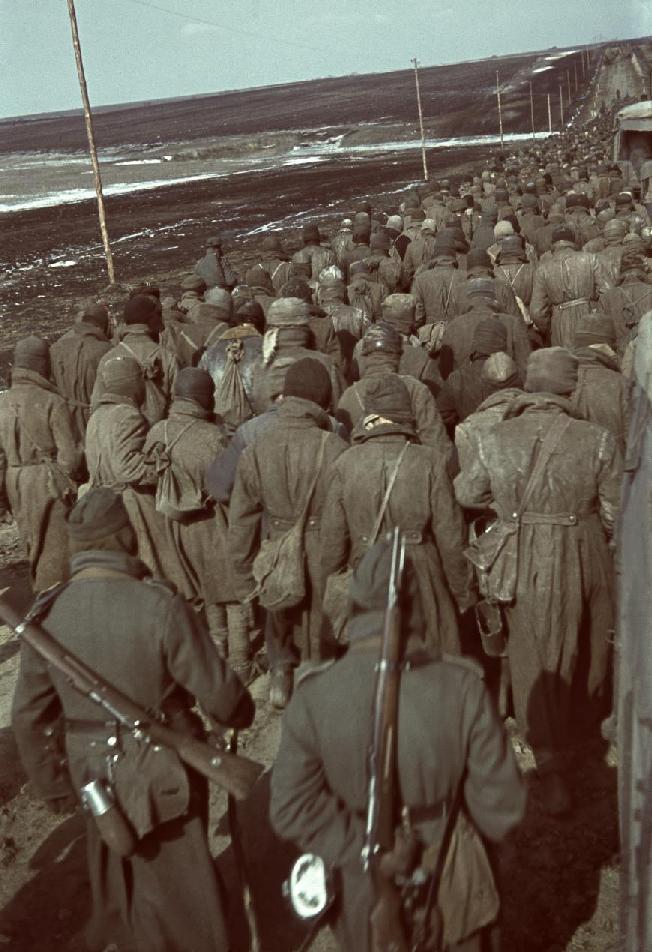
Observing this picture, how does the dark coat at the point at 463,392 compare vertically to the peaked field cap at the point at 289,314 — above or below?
below

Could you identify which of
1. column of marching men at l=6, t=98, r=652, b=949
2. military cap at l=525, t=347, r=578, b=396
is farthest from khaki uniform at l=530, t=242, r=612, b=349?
military cap at l=525, t=347, r=578, b=396

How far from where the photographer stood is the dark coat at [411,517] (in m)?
4.87

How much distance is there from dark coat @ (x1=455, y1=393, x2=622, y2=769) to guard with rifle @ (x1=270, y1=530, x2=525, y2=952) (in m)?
1.99

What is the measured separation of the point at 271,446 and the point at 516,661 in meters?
1.61

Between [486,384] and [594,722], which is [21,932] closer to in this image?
[594,722]

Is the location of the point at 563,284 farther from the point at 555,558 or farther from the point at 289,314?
the point at 555,558

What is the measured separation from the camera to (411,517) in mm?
4918

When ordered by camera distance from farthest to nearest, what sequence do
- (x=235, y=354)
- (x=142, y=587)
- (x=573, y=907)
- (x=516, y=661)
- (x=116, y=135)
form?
1. (x=116, y=135)
2. (x=235, y=354)
3. (x=516, y=661)
4. (x=573, y=907)
5. (x=142, y=587)

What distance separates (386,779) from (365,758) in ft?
0.33

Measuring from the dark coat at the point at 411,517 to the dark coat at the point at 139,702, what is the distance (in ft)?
4.89

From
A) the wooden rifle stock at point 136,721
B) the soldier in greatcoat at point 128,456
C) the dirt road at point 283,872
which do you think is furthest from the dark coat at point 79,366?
the wooden rifle stock at point 136,721

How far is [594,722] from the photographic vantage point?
522cm

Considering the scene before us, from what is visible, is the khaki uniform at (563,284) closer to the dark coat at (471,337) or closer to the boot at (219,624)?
the dark coat at (471,337)

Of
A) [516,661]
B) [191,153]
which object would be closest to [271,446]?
[516,661]
